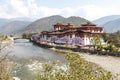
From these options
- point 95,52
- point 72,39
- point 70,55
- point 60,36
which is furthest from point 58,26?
point 70,55

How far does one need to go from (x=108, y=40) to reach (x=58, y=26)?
3824 cm

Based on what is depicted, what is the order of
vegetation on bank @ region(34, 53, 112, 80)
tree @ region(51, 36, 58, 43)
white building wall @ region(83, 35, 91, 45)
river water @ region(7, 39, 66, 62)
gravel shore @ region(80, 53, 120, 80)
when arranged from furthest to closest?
tree @ region(51, 36, 58, 43) → white building wall @ region(83, 35, 91, 45) → river water @ region(7, 39, 66, 62) → gravel shore @ region(80, 53, 120, 80) → vegetation on bank @ region(34, 53, 112, 80)

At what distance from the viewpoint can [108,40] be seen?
320 feet

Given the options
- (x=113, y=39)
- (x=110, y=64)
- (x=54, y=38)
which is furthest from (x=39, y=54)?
(x=54, y=38)

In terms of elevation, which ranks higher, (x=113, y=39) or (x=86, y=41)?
A: (x=113, y=39)

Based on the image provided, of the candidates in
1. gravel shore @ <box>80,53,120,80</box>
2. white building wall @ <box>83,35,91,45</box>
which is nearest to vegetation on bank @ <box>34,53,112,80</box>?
gravel shore @ <box>80,53,120,80</box>

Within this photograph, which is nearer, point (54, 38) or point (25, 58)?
point (25, 58)

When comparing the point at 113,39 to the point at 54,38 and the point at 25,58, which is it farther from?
the point at 25,58

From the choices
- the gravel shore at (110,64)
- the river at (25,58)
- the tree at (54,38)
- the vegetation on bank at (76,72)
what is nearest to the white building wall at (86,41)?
the tree at (54,38)

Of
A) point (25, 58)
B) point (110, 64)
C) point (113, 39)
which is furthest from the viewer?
point (113, 39)

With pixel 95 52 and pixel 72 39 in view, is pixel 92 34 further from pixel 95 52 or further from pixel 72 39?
pixel 95 52

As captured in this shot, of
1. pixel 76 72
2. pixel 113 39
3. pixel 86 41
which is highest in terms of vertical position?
pixel 76 72

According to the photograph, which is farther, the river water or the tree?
the tree

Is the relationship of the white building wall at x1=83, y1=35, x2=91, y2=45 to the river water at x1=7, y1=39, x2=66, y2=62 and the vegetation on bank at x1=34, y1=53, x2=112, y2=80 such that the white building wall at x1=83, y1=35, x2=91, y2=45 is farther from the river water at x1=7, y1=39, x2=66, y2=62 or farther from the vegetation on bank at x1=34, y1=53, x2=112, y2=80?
the vegetation on bank at x1=34, y1=53, x2=112, y2=80
